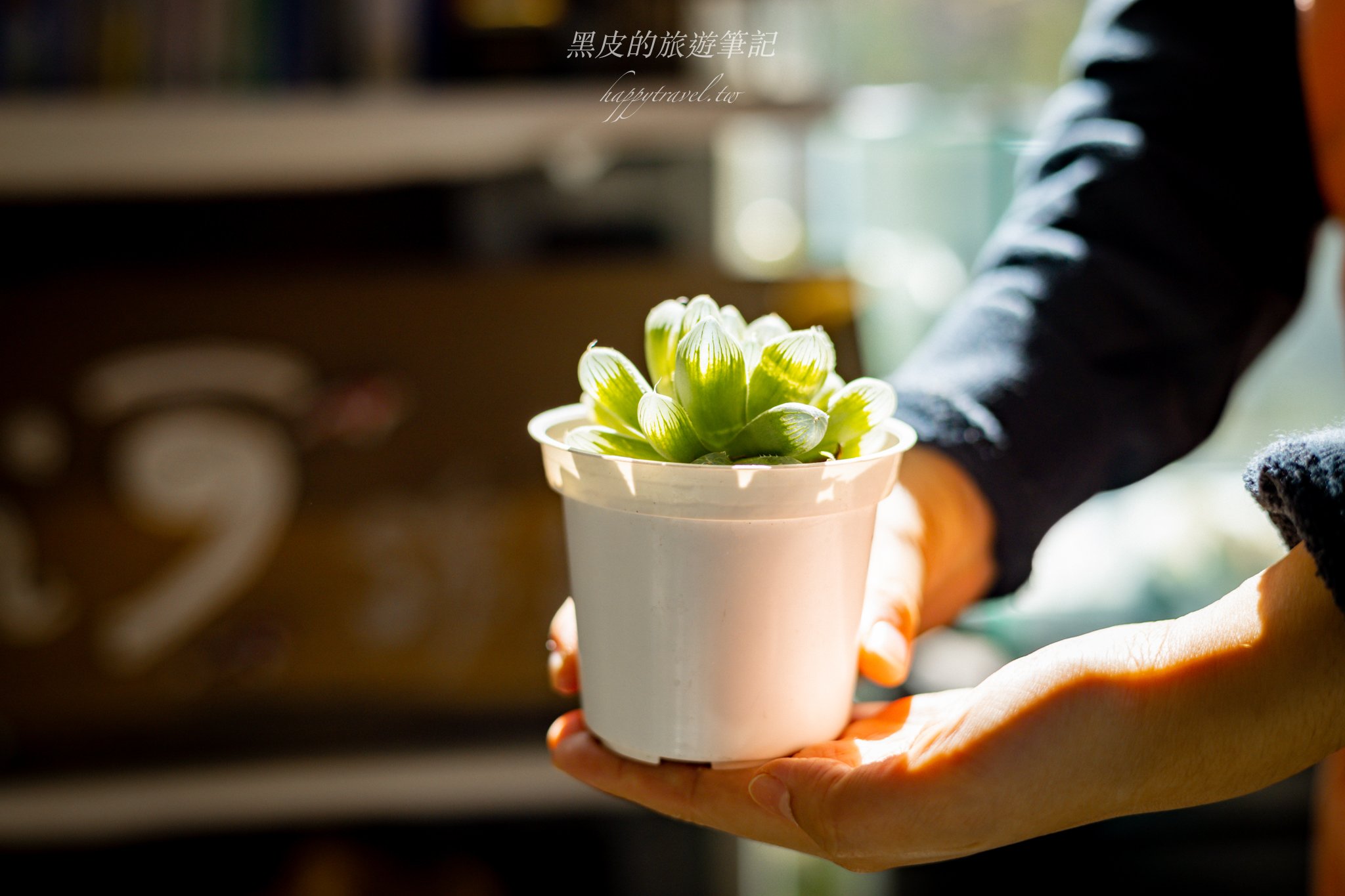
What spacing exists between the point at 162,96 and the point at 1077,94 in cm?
79

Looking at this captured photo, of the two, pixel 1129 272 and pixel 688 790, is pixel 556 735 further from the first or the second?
pixel 1129 272

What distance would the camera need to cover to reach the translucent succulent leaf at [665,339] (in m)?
0.45

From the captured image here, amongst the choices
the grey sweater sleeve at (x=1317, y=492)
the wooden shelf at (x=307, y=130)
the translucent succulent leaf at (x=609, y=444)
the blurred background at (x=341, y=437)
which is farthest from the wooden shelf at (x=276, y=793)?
the grey sweater sleeve at (x=1317, y=492)

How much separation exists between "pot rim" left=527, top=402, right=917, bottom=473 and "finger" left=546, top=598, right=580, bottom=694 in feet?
0.29

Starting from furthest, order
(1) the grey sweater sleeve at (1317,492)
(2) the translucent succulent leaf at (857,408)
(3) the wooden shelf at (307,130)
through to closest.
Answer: (3) the wooden shelf at (307,130), (2) the translucent succulent leaf at (857,408), (1) the grey sweater sleeve at (1317,492)

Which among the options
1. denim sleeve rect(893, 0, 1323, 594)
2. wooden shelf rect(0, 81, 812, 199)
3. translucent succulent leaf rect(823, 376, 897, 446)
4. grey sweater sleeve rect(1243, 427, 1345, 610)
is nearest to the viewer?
grey sweater sleeve rect(1243, 427, 1345, 610)

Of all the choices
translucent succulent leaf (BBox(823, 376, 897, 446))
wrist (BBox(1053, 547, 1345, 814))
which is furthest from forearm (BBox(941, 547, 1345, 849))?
translucent succulent leaf (BBox(823, 376, 897, 446))

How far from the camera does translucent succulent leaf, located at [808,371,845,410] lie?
1.44 ft

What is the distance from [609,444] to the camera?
44cm

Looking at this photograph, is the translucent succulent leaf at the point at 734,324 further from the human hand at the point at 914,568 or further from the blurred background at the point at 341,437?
the blurred background at the point at 341,437

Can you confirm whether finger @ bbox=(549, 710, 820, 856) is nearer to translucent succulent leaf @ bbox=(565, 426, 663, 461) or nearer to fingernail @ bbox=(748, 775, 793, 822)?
fingernail @ bbox=(748, 775, 793, 822)

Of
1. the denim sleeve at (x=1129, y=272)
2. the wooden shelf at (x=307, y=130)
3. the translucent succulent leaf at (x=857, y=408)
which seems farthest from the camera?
the wooden shelf at (x=307, y=130)

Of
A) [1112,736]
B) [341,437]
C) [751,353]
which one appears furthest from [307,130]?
[1112,736]

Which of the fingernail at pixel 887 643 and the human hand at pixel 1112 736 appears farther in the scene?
the fingernail at pixel 887 643
